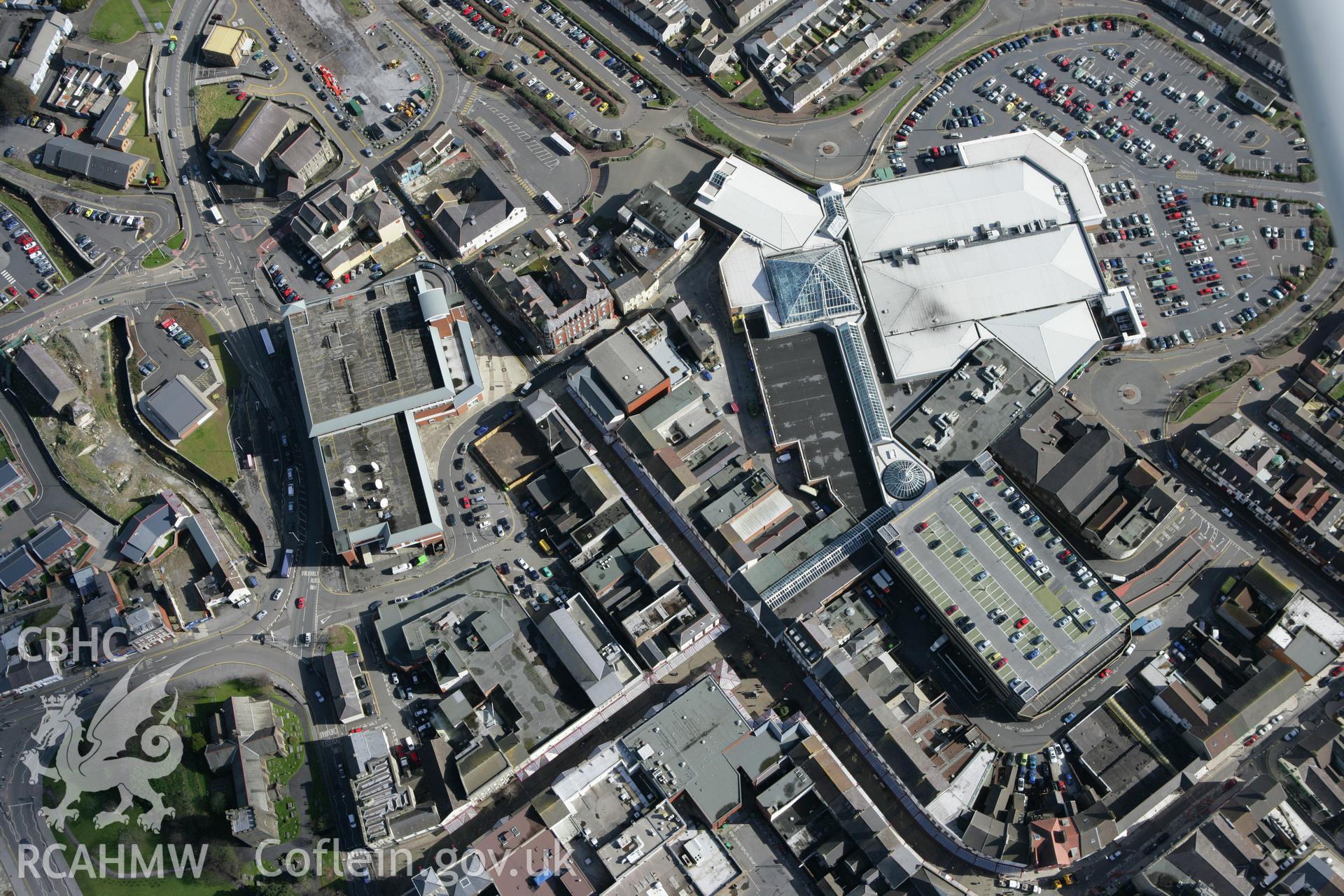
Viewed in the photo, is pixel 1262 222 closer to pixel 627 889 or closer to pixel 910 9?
pixel 910 9

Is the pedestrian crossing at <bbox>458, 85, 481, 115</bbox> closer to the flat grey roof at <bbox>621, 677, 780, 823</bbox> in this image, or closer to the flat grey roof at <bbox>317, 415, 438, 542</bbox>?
the flat grey roof at <bbox>317, 415, 438, 542</bbox>

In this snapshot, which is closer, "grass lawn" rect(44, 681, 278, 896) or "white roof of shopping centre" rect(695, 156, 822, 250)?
"grass lawn" rect(44, 681, 278, 896)

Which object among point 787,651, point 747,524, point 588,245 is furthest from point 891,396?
point 588,245

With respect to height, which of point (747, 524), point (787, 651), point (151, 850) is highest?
point (151, 850)

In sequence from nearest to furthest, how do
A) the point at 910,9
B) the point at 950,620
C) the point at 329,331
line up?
1. the point at 950,620
2. the point at 329,331
3. the point at 910,9

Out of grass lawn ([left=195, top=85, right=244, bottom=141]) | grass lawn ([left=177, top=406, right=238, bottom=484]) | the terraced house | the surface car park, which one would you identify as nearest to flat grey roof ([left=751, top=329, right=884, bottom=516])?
the surface car park

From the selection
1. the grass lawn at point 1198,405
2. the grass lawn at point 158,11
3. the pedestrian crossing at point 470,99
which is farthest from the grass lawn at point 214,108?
the grass lawn at point 1198,405
